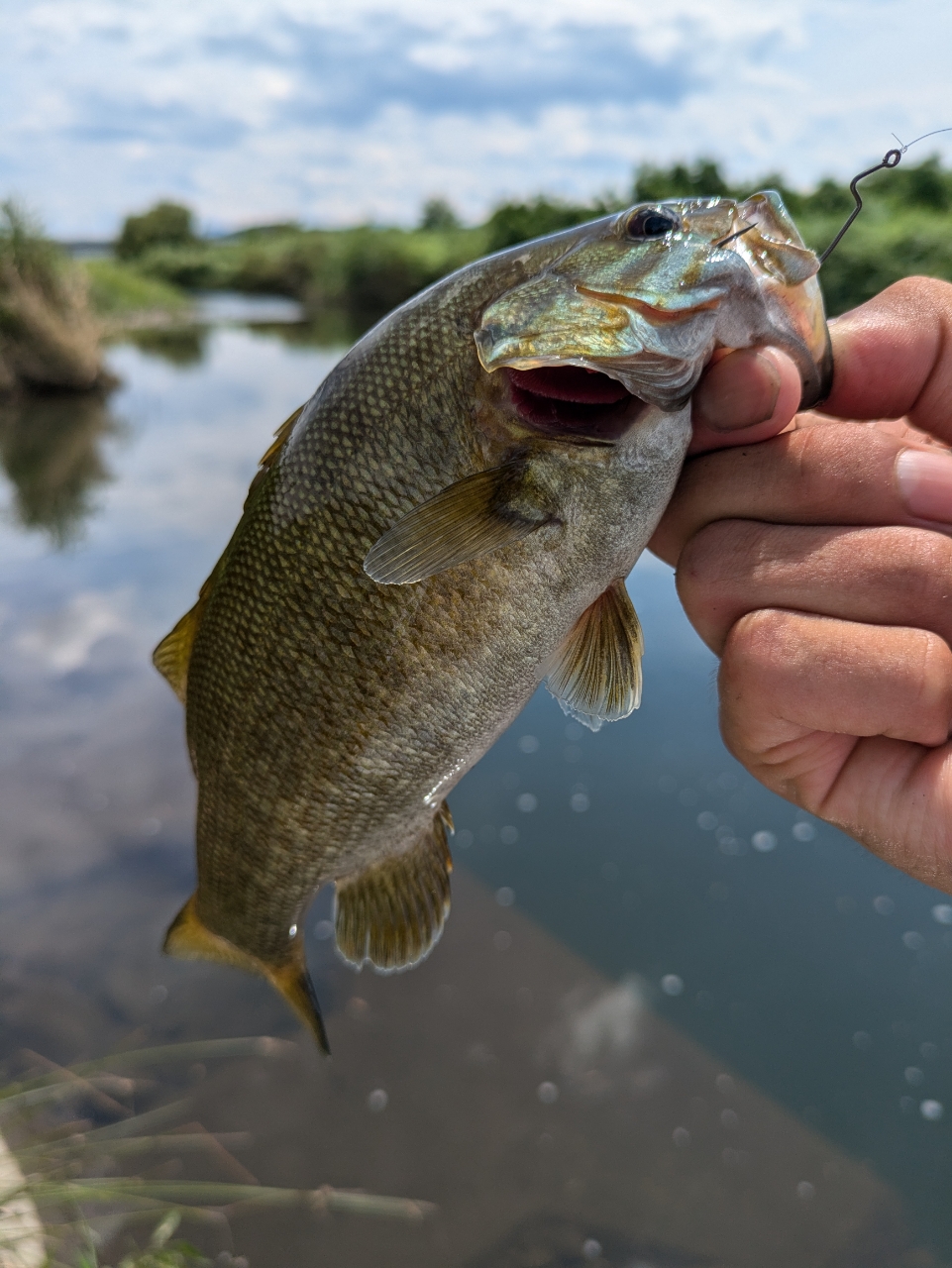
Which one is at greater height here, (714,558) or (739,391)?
(739,391)

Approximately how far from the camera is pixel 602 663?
185cm

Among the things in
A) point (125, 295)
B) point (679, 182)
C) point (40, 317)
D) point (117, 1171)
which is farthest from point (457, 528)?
point (125, 295)

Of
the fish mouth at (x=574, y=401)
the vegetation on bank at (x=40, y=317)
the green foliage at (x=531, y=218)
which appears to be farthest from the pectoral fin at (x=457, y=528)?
the vegetation on bank at (x=40, y=317)

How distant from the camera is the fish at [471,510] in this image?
5.15 ft

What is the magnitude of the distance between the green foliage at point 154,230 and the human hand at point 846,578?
329 feet

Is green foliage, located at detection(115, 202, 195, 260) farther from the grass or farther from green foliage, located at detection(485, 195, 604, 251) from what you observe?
the grass

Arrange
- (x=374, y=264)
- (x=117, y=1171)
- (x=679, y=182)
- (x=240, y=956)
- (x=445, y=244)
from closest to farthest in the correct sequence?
(x=240, y=956) < (x=117, y=1171) < (x=679, y=182) < (x=445, y=244) < (x=374, y=264)

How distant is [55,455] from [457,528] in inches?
783

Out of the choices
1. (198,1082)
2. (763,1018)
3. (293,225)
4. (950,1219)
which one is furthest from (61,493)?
(293,225)

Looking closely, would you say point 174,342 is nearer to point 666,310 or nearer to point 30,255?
point 30,255

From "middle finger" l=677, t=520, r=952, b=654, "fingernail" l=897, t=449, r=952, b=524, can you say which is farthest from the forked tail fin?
"fingernail" l=897, t=449, r=952, b=524

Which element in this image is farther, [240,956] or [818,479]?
[240,956]

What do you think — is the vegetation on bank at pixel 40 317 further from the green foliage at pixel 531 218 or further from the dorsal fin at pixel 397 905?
the dorsal fin at pixel 397 905

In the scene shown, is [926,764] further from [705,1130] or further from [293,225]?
[293,225]
